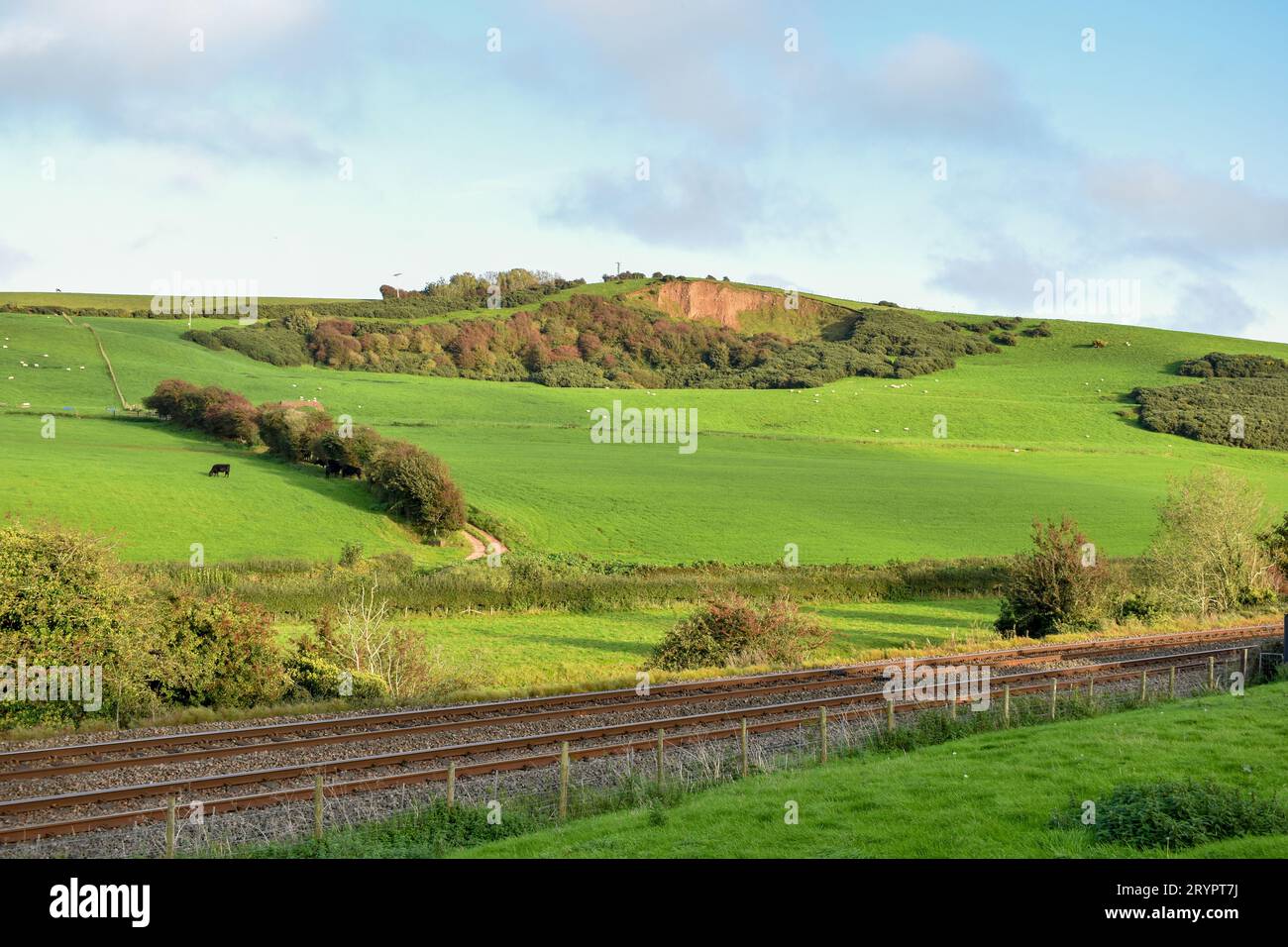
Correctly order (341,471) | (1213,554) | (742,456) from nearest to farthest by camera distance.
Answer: (1213,554) < (341,471) < (742,456)

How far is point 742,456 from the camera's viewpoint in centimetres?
9481

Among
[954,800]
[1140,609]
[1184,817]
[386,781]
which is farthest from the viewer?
[1140,609]

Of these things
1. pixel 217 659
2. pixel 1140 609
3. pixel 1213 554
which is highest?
pixel 1213 554

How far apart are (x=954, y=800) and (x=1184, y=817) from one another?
8.53 ft

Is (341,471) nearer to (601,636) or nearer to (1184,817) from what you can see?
(601,636)

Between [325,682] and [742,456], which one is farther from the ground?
[742,456]

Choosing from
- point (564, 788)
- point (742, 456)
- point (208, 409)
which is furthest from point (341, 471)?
point (564, 788)

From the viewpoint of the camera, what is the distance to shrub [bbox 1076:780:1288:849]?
10984 mm

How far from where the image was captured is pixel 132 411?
312 feet

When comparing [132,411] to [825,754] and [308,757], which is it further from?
[825,754]

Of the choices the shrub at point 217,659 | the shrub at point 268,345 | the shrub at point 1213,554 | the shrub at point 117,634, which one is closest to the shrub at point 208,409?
the shrub at point 268,345

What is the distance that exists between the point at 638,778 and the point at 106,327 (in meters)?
142

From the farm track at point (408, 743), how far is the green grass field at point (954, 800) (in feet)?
15.9
